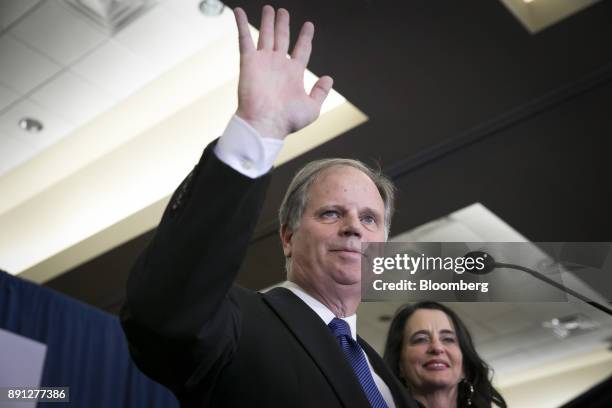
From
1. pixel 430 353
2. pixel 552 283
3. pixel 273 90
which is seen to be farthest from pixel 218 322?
pixel 430 353

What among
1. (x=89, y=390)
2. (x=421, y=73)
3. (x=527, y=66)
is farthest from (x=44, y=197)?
(x=527, y=66)

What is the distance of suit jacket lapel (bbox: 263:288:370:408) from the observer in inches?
38.0

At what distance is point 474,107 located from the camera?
4.07 metres

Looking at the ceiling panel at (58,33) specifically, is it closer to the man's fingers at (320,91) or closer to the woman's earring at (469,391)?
the woman's earring at (469,391)

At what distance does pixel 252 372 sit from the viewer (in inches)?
38.3

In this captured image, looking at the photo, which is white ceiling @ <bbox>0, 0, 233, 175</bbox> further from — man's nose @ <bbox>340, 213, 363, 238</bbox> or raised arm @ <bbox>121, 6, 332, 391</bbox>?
raised arm @ <bbox>121, 6, 332, 391</bbox>

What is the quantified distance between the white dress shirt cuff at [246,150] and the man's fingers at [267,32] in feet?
0.49

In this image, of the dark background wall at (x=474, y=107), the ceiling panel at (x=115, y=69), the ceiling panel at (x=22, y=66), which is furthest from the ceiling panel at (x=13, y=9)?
the dark background wall at (x=474, y=107)

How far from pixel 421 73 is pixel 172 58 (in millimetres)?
1529

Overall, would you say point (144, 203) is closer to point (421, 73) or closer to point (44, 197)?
point (44, 197)

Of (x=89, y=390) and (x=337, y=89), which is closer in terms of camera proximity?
(x=337, y=89)

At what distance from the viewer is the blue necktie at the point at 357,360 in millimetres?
1052

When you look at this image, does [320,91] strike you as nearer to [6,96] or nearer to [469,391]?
[469,391]

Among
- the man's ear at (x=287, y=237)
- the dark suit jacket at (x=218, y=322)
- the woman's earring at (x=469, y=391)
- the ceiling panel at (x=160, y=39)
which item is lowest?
the dark suit jacket at (x=218, y=322)
